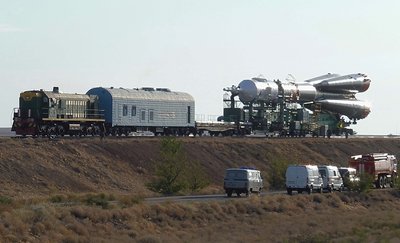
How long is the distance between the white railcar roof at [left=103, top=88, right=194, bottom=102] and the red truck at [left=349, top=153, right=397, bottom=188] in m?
21.0

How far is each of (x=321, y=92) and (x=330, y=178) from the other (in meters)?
44.7

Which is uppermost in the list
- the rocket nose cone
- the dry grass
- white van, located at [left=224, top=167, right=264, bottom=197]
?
the rocket nose cone

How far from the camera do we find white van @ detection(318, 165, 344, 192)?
60406 millimetres

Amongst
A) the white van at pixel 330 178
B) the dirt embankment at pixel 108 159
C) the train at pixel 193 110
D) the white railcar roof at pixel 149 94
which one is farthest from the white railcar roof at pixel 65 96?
the white van at pixel 330 178

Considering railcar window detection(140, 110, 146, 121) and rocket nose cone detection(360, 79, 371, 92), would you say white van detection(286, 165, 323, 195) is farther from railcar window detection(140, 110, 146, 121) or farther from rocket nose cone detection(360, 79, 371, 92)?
rocket nose cone detection(360, 79, 371, 92)

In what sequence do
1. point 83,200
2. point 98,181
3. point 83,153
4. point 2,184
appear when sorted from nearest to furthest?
point 83,200
point 2,184
point 98,181
point 83,153

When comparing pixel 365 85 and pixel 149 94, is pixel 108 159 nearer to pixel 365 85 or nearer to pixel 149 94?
pixel 149 94

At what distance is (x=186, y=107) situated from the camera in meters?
87.0

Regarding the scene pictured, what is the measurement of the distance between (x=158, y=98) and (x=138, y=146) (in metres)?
11.4

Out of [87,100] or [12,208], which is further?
[87,100]

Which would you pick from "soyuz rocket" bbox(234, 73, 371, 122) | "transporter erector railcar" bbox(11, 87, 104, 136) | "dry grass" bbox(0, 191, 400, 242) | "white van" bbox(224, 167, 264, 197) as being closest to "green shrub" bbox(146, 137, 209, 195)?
"white van" bbox(224, 167, 264, 197)

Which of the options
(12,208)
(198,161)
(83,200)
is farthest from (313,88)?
(12,208)

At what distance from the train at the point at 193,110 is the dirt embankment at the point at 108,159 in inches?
167

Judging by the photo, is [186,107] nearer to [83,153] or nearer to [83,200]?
[83,153]
